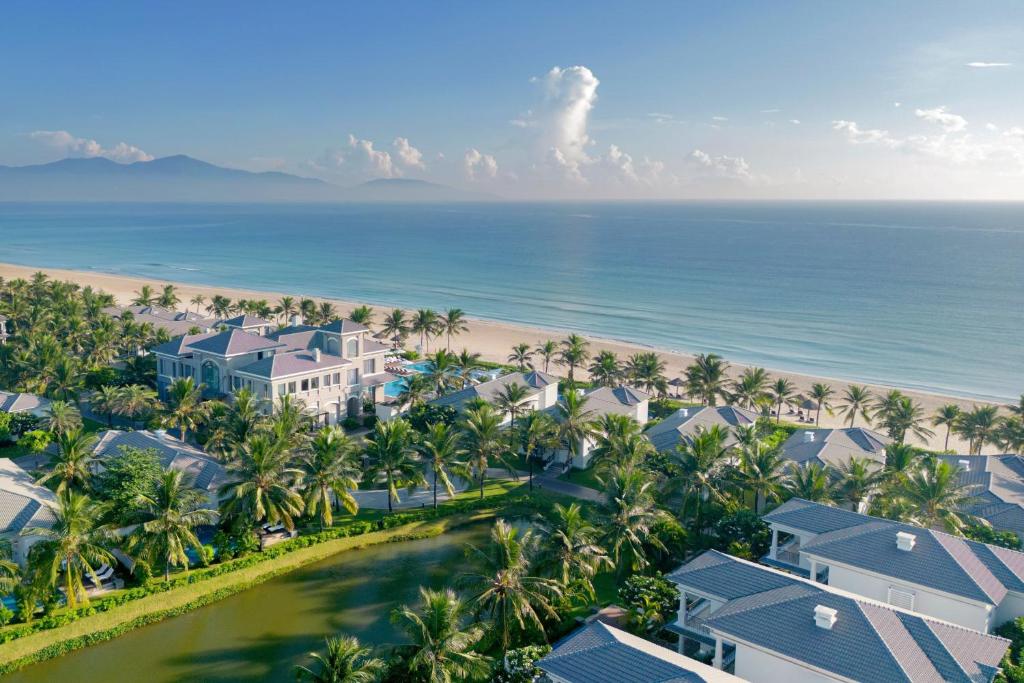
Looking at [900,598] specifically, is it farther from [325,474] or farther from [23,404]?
[23,404]

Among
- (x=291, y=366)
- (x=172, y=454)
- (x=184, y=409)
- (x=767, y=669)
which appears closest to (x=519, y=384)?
(x=291, y=366)

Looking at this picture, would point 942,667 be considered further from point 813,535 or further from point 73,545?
point 73,545

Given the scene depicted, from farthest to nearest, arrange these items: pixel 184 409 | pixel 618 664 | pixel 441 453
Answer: pixel 184 409 < pixel 441 453 < pixel 618 664

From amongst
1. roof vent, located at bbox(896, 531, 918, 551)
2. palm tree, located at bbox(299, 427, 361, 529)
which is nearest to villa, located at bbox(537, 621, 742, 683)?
roof vent, located at bbox(896, 531, 918, 551)

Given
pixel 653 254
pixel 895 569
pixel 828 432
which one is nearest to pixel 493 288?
pixel 653 254

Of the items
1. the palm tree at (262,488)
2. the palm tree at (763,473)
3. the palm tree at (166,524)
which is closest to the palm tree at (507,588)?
the palm tree at (262,488)

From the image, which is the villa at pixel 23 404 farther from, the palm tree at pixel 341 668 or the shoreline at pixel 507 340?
the shoreline at pixel 507 340

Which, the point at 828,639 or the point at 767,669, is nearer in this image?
the point at 828,639
